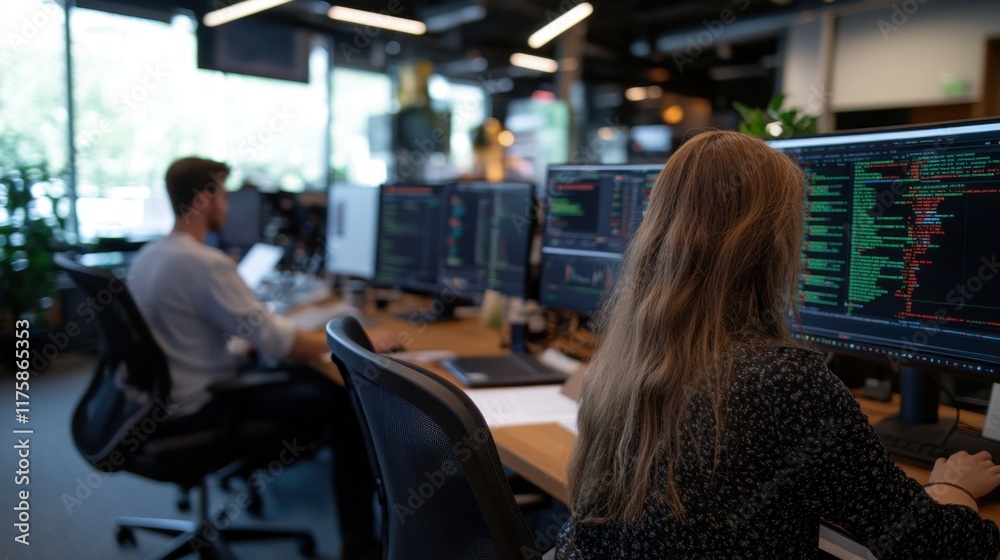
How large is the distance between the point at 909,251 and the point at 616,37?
6997 mm

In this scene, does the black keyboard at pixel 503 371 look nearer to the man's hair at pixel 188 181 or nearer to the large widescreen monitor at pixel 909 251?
the large widescreen monitor at pixel 909 251

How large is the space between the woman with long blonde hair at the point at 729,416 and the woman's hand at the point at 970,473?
0.01 meters

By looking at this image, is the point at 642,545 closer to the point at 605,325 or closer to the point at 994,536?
the point at 605,325

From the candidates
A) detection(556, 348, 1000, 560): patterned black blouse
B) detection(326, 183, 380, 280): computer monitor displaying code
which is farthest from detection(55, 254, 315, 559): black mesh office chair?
detection(556, 348, 1000, 560): patterned black blouse

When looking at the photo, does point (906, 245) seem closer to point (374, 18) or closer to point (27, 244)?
point (374, 18)

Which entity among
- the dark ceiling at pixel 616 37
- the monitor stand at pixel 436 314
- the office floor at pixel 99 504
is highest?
the dark ceiling at pixel 616 37

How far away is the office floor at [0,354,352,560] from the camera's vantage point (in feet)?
8.00

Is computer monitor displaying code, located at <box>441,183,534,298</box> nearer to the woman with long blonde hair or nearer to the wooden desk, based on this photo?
the wooden desk

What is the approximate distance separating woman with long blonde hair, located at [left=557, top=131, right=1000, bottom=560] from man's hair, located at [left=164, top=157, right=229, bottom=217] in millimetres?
1887

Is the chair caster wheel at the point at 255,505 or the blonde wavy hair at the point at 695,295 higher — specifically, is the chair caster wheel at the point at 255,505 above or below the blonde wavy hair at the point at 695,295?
below

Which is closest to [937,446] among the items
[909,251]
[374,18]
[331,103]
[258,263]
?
[909,251]

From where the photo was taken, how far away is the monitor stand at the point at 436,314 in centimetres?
274

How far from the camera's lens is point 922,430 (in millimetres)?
1300

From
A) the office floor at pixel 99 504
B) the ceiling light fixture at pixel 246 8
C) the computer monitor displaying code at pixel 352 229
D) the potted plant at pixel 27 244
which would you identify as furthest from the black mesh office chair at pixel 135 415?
the potted plant at pixel 27 244
